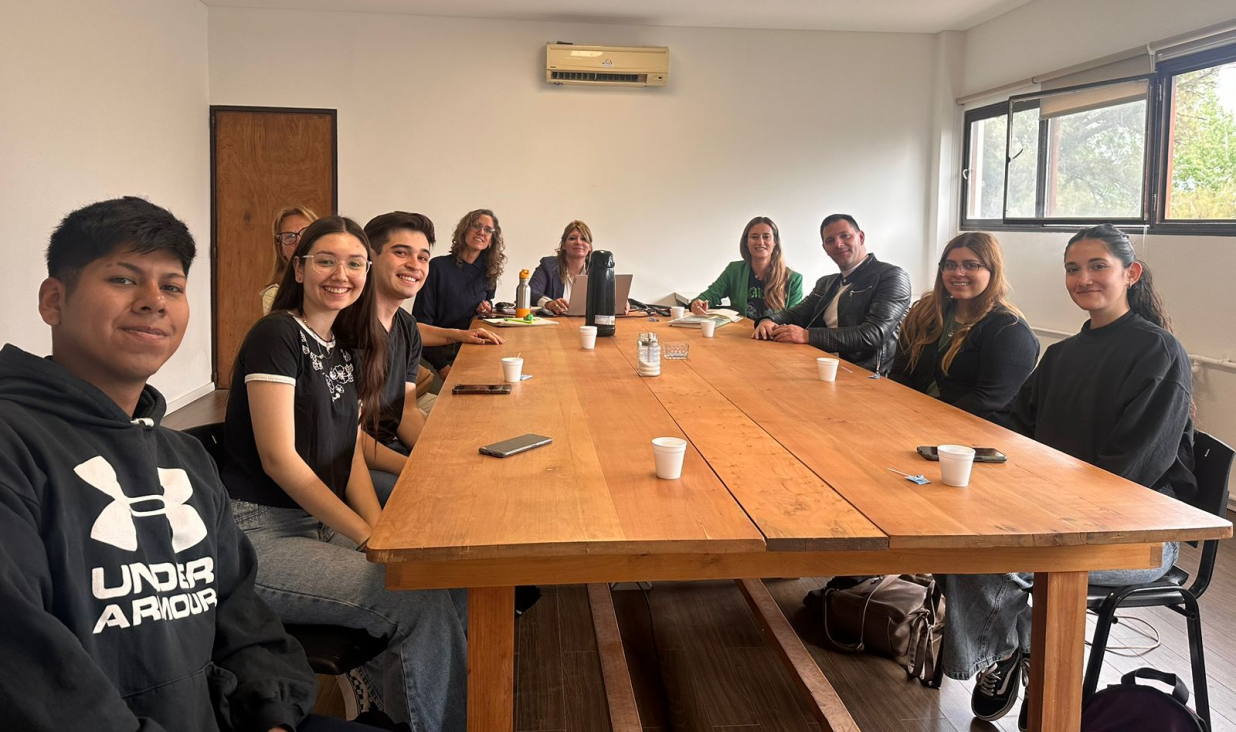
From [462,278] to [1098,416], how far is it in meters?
2.99

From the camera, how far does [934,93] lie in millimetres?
6465

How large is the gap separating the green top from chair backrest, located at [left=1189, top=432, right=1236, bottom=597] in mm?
2908

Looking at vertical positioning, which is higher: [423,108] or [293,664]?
[423,108]

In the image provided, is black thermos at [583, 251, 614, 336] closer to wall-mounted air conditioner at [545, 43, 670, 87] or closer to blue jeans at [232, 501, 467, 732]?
blue jeans at [232, 501, 467, 732]

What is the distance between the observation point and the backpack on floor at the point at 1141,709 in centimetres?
163

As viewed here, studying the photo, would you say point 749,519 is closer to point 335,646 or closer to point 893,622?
point 335,646

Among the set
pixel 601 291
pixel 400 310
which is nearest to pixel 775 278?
pixel 601 291

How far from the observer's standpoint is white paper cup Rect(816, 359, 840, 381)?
2.62m

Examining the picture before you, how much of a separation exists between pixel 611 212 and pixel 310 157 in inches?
84.5

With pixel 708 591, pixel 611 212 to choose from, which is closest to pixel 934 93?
pixel 611 212

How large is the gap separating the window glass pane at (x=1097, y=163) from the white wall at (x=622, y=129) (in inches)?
53.2

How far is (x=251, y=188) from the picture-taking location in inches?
242

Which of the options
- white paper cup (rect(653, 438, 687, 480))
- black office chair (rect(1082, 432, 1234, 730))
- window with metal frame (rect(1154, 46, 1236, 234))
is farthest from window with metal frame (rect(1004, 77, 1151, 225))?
white paper cup (rect(653, 438, 687, 480))

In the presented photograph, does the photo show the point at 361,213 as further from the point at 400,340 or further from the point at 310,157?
the point at 400,340
